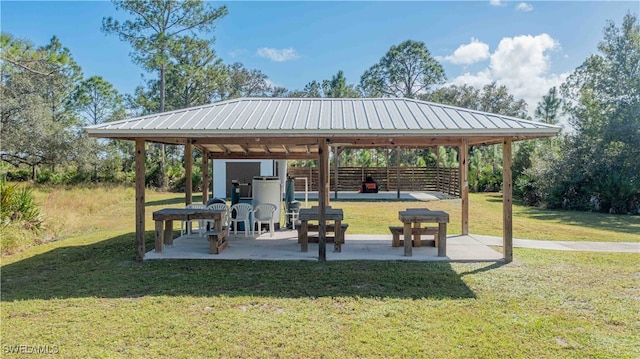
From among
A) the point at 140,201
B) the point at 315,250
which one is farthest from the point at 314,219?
the point at 140,201

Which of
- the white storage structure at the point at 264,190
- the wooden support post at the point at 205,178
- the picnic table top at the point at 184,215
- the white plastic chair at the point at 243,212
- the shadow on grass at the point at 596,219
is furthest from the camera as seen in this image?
the shadow on grass at the point at 596,219

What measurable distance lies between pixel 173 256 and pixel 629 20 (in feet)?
67.2

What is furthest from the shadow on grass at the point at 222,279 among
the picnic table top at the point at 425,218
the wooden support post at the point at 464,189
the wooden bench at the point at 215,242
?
the wooden support post at the point at 464,189

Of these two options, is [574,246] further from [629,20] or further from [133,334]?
[629,20]

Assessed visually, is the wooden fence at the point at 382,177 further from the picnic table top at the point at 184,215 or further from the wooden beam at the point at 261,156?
the picnic table top at the point at 184,215

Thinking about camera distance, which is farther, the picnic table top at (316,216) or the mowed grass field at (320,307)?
the picnic table top at (316,216)

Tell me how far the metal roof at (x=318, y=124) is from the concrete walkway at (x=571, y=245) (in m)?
2.18

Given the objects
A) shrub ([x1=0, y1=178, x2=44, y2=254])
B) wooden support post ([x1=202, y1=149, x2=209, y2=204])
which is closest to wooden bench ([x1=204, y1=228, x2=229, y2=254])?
wooden support post ([x1=202, y1=149, x2=209, y2=204])

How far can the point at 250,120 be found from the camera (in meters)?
6.64

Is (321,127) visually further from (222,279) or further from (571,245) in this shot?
(571,245)

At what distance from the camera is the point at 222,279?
18.0 ft

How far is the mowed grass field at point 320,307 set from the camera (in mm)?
3467

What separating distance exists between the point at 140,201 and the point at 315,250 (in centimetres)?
322

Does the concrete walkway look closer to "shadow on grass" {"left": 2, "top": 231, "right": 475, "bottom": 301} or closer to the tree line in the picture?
"shadow on grass" {"left": 2, "top": 231, "right": 475, "bottom": 301}
